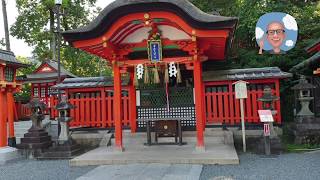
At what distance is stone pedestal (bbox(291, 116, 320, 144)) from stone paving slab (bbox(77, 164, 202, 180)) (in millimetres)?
4275

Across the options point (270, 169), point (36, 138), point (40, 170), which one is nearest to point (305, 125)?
point (270, 169)

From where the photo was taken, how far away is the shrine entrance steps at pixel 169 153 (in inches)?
328

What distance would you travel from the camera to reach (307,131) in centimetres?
1030

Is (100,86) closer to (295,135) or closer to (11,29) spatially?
(295,135)

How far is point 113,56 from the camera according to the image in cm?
984

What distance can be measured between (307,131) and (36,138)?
8.78 metres

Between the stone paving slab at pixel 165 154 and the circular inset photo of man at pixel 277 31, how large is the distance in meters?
3.47

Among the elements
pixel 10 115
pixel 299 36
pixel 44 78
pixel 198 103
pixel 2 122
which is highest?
pixel 299 36

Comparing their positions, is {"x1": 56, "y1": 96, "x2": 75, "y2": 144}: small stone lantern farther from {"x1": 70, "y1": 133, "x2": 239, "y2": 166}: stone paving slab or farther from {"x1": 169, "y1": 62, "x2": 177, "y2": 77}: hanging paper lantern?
{"x1": 169, "y1": 62, "x2": 177, "y2": 77}: hanging paper lantern

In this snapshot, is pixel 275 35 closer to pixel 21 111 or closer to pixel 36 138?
pixel 36 138

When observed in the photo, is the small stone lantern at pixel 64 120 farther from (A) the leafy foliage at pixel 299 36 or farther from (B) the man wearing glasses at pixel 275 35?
(A) the leafy foliage at pixel 299 36

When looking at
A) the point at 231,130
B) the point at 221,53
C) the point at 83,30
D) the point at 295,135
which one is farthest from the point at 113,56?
the point at 295,135

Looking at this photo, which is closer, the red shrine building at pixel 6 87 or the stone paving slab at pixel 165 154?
the stone paving slab at pixel 165 154

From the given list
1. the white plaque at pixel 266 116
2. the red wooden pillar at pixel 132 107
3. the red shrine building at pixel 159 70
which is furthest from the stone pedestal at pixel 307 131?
the red wooden pillar at pixel 132 107
